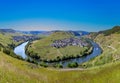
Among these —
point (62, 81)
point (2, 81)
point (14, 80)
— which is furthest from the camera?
point (62, 81)

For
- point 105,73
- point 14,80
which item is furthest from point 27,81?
point 105,73

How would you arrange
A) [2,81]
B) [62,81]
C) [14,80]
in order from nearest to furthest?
[2,81] → [14,80] → [62,81]

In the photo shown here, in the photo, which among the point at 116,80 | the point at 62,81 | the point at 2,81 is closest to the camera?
the point at 2,81

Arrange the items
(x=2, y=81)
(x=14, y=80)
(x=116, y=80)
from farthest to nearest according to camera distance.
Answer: (x=116, y=80) → (x=14, y=80) → (x=2, y=81)

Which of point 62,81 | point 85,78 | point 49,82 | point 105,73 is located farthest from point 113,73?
point 49,82

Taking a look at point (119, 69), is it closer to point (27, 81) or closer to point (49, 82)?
point (49, 82)

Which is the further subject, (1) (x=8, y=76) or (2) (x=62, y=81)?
(2) (x=62, y=81)

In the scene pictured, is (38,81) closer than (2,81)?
No

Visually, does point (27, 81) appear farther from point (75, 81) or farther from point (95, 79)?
point (95, 79)
